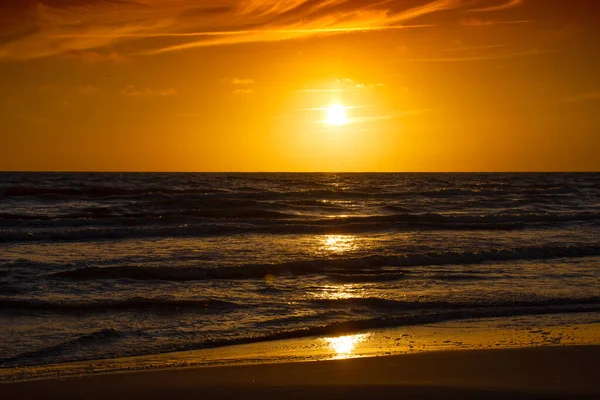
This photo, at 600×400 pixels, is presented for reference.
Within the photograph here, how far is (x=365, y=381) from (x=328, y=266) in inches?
345

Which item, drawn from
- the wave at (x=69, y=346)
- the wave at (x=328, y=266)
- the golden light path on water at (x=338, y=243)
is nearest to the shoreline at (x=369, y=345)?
the wave at (x=69, y=346)

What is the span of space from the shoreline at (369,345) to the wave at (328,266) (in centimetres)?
519

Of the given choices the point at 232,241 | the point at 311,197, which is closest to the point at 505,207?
the point at 311,197

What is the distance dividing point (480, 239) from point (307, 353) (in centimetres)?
1502

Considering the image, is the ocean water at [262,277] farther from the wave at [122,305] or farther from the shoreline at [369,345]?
the shoreline at [369,345]

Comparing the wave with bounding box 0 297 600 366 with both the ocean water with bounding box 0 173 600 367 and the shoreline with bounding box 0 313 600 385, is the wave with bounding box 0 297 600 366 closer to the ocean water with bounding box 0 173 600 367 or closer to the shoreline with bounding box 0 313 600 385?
the ocean water with bounding box 0 173 600 367

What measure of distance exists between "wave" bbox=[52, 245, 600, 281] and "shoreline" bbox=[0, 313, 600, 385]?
5.19 metres

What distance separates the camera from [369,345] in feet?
28.8

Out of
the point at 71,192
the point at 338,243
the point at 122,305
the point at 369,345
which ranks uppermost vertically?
the point at 71,192

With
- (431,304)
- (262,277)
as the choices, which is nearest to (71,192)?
(262,277)

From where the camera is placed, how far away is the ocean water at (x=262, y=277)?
968 cm

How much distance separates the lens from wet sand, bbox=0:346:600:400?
652 cm

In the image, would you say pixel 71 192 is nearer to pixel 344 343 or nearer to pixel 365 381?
pixel 344 343

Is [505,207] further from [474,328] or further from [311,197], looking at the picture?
[474,328]
